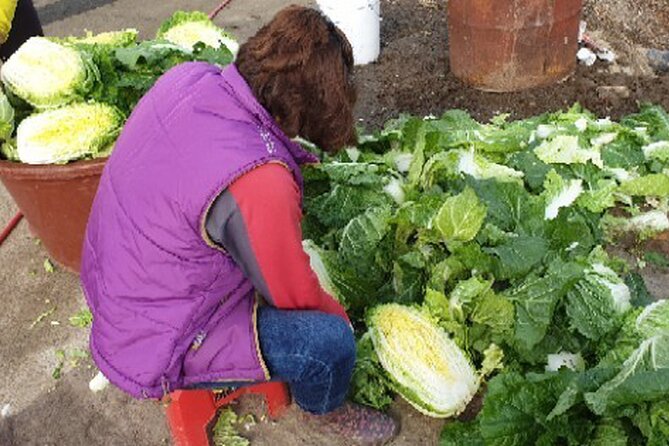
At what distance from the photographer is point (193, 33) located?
4.75m

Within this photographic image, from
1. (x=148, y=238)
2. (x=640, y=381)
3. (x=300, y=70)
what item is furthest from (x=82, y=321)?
(x=640, y=381)

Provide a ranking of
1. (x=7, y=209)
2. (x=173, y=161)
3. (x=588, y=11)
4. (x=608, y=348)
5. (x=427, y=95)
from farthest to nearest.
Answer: (x=588, y=11) < (x=427, y=95) < (x=7, y=209) < (x=608, y=348) < (x=173, y=161)

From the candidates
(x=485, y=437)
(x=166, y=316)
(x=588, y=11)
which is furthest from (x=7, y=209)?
(x=588, y=11)

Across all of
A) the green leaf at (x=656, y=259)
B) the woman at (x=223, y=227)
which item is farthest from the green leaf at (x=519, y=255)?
the green leaf at (x=656, y=259)

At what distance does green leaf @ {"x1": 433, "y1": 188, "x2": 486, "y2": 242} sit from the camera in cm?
319

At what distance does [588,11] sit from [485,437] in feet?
17.0

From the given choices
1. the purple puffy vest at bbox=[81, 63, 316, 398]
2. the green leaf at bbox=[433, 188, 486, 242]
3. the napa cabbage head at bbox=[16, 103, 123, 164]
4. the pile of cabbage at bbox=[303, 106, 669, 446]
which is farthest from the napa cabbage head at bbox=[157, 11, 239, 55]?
the purple puffy vest at bbox=[81, 63, 316, 398]

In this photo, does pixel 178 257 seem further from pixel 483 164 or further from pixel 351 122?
pixel 483 164

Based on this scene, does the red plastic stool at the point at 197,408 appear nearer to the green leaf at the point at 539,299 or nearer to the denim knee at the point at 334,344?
the denim knee at the point at 334,344

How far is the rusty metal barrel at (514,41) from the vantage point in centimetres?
530

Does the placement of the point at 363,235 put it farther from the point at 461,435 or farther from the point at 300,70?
the point at 300,70

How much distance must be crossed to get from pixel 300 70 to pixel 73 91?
6.93 feet

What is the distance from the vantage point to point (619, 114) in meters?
5.24

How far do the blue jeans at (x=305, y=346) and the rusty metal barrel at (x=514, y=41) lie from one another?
3.33 metres
